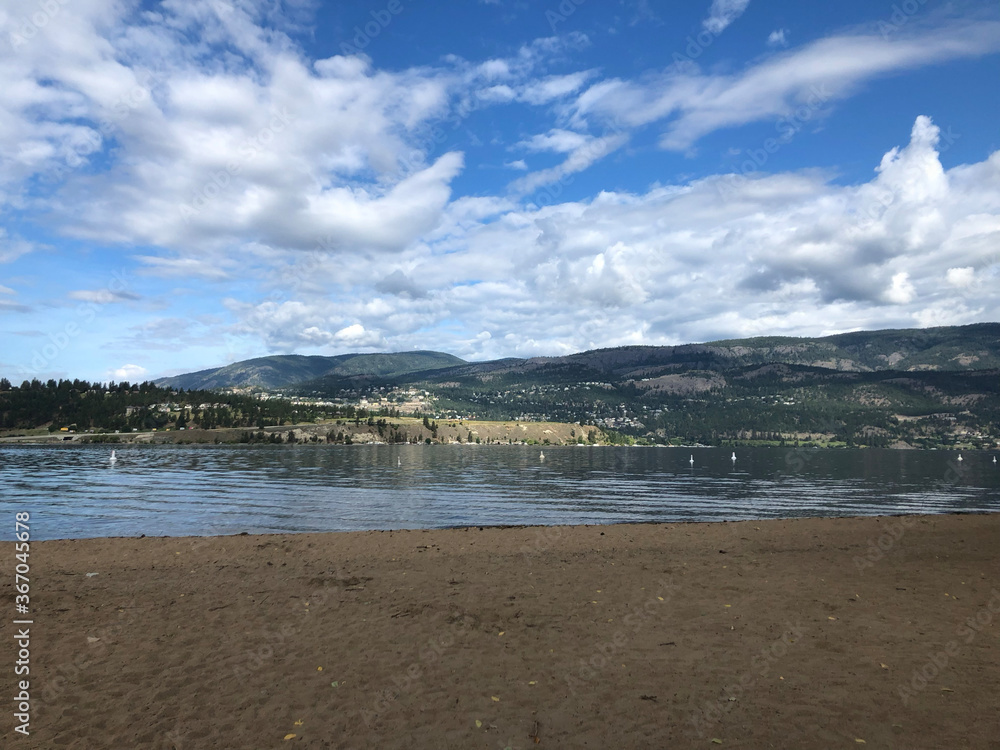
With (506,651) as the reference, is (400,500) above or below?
below

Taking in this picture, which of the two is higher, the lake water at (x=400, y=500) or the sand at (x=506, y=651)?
the sand at (x=506, y=651)

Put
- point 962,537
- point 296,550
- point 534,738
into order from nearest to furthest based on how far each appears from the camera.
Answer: point 534,738 < point 296,550 < point 962,537

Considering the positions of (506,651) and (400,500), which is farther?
(400,500)

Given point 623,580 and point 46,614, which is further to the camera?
point 623,580

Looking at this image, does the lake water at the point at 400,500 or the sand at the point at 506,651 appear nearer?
the sand at the point at 506,651

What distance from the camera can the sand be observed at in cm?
941

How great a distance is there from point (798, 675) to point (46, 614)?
1986cm

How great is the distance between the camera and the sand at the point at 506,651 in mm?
9414

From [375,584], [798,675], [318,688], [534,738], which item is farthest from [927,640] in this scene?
[375,584]

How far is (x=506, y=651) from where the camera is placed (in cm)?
1295

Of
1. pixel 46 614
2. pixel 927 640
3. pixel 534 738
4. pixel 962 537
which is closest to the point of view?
pixel 534 738

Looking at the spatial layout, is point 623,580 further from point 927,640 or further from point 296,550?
point 296,550

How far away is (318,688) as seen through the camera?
10953 mm

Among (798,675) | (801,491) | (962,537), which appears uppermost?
(798,675)
